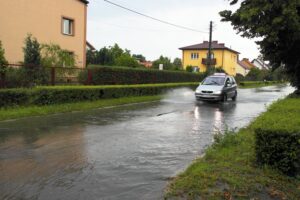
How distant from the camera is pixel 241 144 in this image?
8727 mm

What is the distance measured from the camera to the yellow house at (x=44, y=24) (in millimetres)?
27562

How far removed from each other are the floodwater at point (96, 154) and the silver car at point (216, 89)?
861cm

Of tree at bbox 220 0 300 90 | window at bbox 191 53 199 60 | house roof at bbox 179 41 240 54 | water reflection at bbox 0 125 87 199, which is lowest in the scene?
water reflection at bbox 0 125 87 199

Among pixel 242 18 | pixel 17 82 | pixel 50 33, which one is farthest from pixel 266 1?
pixel 50 33

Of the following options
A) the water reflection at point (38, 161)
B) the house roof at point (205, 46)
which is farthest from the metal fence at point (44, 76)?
the house roof at point (205, 46)

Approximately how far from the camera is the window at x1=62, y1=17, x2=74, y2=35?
32.8 meters

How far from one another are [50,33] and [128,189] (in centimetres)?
2704

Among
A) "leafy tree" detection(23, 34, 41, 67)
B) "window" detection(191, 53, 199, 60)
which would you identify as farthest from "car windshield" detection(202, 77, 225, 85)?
"window" detection(191, 53, 199, 60)

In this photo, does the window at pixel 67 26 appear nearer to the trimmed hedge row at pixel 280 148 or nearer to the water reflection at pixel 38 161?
the water reflection at pixel 38 161

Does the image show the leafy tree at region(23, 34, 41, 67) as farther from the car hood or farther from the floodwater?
the car hood

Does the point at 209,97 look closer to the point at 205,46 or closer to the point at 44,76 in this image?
the point at 44,76

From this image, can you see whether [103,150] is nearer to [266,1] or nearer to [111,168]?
[111,168]

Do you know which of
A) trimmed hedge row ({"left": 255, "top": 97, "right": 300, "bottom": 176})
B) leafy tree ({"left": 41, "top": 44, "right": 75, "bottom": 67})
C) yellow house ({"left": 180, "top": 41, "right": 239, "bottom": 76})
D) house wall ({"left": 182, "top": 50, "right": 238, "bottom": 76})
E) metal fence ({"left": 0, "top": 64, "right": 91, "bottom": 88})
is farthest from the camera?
house wall ({"left": 182, "top": 50, "right": 238, "bottom": 76})

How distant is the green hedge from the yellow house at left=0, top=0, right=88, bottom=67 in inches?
226
